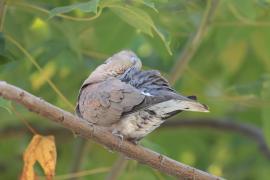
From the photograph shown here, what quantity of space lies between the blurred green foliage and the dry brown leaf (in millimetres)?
267

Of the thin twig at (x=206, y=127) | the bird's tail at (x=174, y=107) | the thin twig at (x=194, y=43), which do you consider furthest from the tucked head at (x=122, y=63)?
the thin twig at (x=206, y=127)

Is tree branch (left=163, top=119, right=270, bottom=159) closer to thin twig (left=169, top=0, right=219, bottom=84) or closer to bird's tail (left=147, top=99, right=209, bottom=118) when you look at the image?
thin twig (left=169, top=0, right=219, bottom=84)

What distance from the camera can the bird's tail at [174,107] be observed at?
2.39m

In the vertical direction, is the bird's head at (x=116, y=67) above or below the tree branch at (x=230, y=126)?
above

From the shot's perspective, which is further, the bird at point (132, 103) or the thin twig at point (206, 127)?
the thin twig at point (206, 127)

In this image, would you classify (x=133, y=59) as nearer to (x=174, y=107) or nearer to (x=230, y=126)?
(x=174, y=107)

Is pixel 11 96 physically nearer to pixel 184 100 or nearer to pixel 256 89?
pixel 184 100

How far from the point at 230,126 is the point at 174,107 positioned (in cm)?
249

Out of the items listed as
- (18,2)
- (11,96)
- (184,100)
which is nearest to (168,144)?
(18,2)

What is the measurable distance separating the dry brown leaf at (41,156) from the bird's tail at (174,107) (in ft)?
1.29

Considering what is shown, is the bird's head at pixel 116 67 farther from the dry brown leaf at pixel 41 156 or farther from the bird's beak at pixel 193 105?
the bird's beak at pixel 193 105

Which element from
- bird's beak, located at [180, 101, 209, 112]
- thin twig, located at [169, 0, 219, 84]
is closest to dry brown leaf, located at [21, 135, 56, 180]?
bird's beak, located at [180, 101, 209, 112]

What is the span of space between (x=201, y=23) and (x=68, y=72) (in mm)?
945

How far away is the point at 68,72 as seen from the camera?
167 inches
